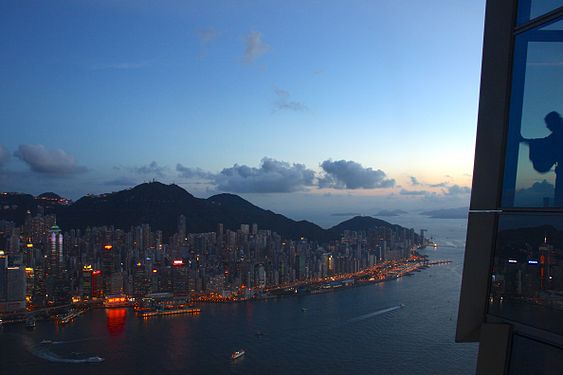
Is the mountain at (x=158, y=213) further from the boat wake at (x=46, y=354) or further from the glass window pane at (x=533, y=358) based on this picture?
the glass window pane at (x=533, y=358)

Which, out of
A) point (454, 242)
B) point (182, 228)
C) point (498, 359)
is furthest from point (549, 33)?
point (454, 242)

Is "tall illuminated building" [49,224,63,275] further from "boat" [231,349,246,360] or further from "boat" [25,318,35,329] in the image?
"boat" [231,349,246,360]

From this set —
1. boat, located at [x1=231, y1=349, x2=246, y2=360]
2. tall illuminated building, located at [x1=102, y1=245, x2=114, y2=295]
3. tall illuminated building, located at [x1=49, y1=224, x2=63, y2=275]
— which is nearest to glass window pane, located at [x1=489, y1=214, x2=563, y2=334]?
boat, located at [x1=231, y1=349, x2=246, y2=360]

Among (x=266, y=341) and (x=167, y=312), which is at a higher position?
(x=266, y=341)

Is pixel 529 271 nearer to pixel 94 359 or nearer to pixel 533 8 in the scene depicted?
pixel 533 8

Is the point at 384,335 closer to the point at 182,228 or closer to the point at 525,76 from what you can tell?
the point at 525,76

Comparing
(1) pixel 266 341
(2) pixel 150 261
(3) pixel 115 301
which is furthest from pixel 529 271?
(2) pixel 150 261
